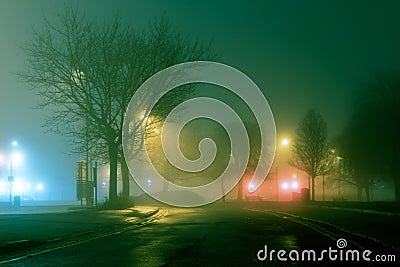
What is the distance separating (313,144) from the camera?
6775 centimetres

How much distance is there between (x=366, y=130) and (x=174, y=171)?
30.4m

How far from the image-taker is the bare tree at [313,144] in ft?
222

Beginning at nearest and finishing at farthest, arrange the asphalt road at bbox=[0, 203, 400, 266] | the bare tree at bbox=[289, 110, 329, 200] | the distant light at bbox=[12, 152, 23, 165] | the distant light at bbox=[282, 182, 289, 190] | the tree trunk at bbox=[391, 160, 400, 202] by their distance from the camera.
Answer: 1. the asphalt road at bbox=[0, 203, 400, 266]
2. the tree trunk at bbox=[391, 160, 400, 202]
3. the bare tree at bbox=[289, 110, 329, 200]
4. the distant light at bbox=[12, 152, 23, 165]
5. the distant light at bbox=[282, 182, 289, 190]

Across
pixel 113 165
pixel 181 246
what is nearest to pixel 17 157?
pixel 113 165

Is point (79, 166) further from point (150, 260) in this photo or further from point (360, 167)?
point (150, 260)

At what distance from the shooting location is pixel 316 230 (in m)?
20.9

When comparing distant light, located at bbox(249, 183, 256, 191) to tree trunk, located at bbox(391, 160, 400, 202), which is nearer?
tree trunk, located at bbox(391, 160, 400, 202)

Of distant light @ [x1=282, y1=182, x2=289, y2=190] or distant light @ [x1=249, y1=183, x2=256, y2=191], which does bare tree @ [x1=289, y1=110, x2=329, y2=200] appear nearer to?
distant light @ [x1=249, y1=183, x2=256, y2=191]

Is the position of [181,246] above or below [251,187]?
below

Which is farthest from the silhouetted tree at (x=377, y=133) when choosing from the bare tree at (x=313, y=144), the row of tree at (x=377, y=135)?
the bare tree at (x=313, y=144)

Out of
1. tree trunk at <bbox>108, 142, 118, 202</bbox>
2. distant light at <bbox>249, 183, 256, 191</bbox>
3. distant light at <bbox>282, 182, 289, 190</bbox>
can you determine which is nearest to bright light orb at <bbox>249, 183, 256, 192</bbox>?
distant light at <bbox>249, 183, 256, 191</bbox>

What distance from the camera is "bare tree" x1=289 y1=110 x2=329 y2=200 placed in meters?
67.6

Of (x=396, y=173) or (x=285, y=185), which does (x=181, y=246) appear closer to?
(x=396, y=173)

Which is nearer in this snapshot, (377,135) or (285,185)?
(377,135)
